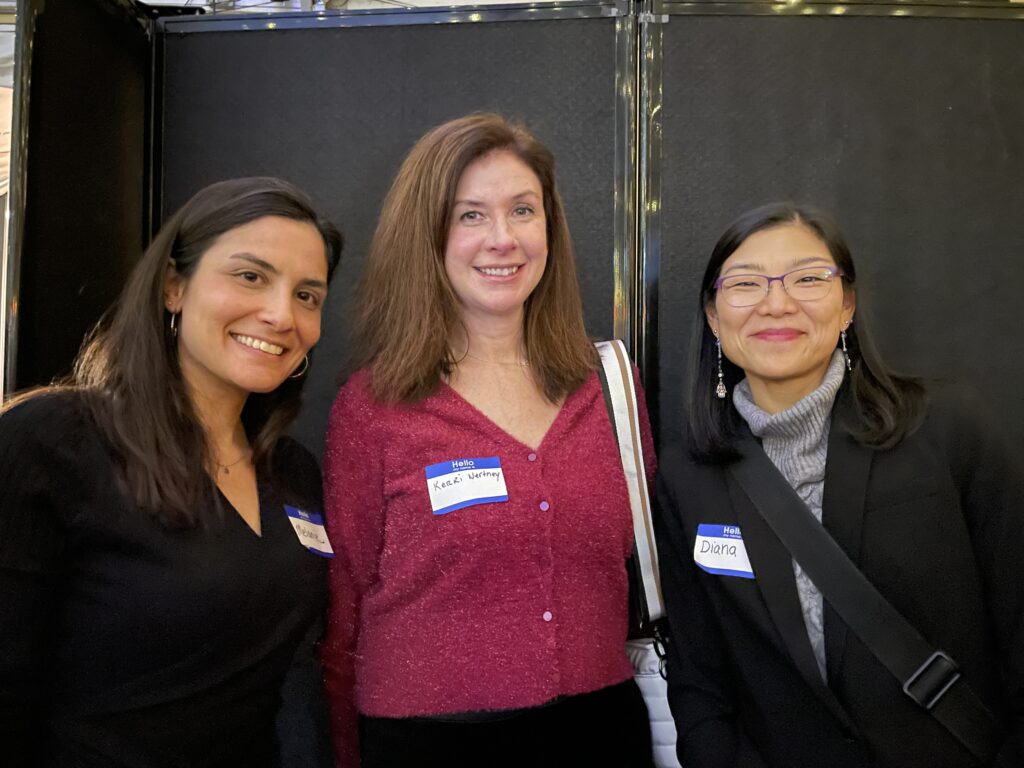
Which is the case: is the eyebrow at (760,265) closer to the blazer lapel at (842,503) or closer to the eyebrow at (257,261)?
the blazer lapel at (842,503)

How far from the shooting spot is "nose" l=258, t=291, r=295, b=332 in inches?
60.1

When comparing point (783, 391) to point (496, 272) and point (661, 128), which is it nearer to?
point (496, 272)

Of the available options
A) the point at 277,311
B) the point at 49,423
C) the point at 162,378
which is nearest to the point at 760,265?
the point at 277,311

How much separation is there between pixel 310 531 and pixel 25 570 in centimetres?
53

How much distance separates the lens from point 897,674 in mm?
1356

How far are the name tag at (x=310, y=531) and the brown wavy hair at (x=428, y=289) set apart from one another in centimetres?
31

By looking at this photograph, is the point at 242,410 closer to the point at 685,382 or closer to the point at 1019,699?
the point at 685,382

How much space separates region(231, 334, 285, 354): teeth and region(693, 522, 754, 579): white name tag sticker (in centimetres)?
94

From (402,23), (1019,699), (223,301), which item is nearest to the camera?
Result: (1019,699)

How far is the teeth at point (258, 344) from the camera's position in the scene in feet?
5.01

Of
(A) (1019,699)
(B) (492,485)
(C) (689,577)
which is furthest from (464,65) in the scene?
(A) (1019,699)

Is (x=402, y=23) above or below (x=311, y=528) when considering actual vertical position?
above

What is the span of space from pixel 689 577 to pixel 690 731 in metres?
0.30

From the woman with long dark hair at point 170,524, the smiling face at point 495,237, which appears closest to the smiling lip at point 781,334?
the smiling face at point 495,237
